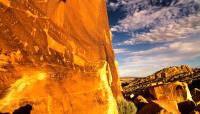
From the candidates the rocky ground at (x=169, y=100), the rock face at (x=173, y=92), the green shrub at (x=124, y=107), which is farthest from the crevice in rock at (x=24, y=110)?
the rock face at (x=173, y=92)

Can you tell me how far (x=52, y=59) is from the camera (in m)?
7.22

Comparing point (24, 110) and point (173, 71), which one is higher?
point (173, 71)

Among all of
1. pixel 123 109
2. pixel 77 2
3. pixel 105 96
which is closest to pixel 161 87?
pixel 123 109

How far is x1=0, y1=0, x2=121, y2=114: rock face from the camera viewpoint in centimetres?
642

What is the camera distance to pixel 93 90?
8.58 meters

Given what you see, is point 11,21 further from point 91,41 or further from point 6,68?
point 91,41

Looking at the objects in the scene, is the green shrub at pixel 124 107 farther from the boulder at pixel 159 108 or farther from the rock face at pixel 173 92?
the rock face at pixel 173 92

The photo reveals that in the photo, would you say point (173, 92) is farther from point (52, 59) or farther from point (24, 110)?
point (24, 110)

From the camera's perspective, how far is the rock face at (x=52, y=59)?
6.42 metres

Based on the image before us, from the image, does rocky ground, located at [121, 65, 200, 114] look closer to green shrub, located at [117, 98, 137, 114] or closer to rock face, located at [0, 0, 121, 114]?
green shrub, located at [117, 98, 137, 114]

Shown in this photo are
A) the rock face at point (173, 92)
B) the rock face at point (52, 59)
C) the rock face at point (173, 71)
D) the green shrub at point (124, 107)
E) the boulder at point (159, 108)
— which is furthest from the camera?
the rock face at point (173, 71)

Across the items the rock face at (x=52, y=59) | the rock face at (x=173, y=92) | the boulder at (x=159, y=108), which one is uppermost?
the rock face at (x=52, y=59)

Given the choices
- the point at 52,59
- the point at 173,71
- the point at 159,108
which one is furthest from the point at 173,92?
the point at 173,71

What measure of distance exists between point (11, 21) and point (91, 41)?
312cm
